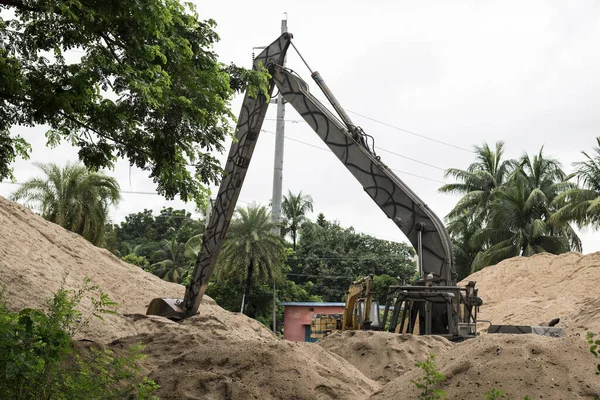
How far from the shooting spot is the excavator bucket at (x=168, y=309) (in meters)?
14.1

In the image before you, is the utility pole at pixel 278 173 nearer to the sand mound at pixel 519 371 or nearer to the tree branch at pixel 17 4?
the tree branch at pixel 17 4

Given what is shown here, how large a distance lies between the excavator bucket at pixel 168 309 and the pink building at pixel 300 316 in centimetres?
2150

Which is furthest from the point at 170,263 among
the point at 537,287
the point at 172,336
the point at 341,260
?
the point at 172,336

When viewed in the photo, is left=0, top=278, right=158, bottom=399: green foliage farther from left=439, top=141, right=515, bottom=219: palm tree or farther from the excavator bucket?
left=439, top=141, right=515, bottom=219: palm tree

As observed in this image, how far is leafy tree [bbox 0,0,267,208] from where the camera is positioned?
8.84 m

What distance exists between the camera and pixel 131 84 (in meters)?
8.67

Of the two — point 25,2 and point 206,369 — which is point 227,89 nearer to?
point 25,2

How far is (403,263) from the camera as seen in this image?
4531 centimetres

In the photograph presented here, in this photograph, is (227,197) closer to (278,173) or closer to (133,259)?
(278,173)

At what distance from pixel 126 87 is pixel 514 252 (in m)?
29.9

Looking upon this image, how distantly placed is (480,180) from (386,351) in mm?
31962

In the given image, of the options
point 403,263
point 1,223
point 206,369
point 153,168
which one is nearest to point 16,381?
point 206,369

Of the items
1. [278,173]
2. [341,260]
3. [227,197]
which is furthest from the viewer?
[341,260]

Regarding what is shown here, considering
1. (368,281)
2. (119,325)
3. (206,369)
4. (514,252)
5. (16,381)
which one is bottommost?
(16,381)
